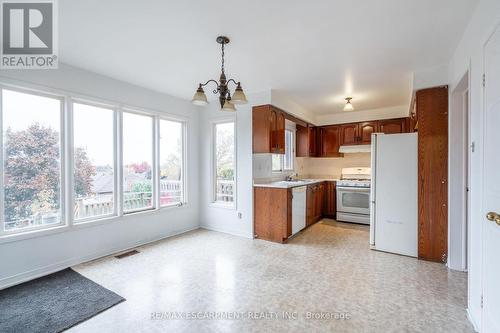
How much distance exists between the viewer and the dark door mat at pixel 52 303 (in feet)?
6.29

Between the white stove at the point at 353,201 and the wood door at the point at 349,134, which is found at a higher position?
the wood door at the point at 349,134

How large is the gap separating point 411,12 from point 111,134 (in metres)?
4.00

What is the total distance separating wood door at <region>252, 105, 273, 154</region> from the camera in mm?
4078

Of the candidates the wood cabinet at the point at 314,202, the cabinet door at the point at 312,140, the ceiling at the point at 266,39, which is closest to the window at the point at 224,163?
the ceiling at the point at 266,39

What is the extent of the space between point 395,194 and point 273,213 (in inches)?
74.6

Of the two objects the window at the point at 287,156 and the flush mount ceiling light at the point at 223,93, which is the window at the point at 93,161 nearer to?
the flush mount ceiling light at the point at 223,93

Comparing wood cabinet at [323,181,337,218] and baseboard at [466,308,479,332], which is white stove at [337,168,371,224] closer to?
wood cabinet at [323,181,337,218]

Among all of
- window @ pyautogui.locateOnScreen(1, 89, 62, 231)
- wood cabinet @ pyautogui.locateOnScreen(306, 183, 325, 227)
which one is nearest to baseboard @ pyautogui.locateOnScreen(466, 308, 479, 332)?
wood cabinet @ pyautogui.locateOnScreen(306, 183, 325, 227)

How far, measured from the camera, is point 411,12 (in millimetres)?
2025

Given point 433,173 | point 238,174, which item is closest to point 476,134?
point 433,173

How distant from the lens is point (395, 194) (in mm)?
3438

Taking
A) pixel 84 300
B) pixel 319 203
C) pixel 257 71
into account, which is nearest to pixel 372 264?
pixel 319 203

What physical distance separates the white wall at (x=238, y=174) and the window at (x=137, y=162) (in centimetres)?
111

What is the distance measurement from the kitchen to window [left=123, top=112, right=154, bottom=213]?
191 cm
